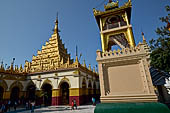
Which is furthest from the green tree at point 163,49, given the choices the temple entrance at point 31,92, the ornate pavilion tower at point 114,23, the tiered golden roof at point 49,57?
the temple entrance at point 31,92

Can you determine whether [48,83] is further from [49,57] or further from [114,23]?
[114,23]

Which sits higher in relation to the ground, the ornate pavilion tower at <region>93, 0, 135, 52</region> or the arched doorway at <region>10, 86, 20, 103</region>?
the ornate pavilion tower at <region>93, 0, 135, 52</region>

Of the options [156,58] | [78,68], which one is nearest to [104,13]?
[156,58]

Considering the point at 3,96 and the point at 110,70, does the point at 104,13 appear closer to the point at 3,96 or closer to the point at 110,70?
the point at 110,70

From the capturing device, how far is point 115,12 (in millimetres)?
9688

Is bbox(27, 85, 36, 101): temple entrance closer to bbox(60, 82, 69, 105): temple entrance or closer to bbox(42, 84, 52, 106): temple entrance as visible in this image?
bbox(42, 84, 52, 106): temple entrance

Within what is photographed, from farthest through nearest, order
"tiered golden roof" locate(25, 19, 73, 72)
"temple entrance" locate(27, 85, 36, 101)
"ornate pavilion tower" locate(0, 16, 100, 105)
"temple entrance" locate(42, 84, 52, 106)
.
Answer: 1. "tiered golden roof" locate(25, 19, 73, 72)
2. "temple entrance" locate(27, 85, 36, 101)
3. "temple entrance" locate(42, 84, 52, 106)
4. "ornate pavilion tower" locate(0, 16, 100, 105)

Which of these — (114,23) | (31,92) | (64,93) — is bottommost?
(64,93)

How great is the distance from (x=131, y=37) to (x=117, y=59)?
104 inches

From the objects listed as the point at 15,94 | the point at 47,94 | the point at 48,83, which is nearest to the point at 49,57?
the point at 48,83

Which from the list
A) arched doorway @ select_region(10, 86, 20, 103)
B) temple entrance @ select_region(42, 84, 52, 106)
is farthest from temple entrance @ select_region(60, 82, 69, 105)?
arched doorway @ select_region(10, 86, 20, 103)

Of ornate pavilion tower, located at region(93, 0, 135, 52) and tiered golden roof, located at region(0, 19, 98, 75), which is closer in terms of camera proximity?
ornate pavilion tower, located at region(93, 0, 135, 52)

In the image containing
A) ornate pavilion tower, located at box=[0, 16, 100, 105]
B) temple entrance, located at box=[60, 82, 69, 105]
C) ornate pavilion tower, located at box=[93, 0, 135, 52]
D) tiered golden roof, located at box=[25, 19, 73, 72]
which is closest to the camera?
ornate pavilion tower, located at box=[93, 0, 135, 52]

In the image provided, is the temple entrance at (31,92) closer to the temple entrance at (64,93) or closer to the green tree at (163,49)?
the temple entrance at (64,93)
